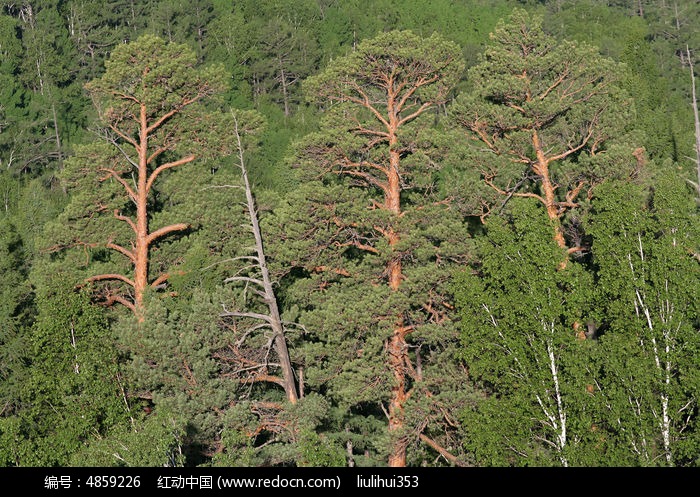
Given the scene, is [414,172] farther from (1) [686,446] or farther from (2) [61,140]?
(2) [61,140]

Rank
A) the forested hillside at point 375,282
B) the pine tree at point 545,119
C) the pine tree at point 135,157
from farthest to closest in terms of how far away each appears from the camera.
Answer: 1. the pine tree at point 135,157
2. the pine tree at point 545,119
3. the forested hillside at point 375,282

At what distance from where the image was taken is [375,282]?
1013 inches

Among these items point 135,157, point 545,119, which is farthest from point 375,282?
point 135,157

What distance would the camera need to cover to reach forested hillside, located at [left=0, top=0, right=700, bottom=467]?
20.6 metres

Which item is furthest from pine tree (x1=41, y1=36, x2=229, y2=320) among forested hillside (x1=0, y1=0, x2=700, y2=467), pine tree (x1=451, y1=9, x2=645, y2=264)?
pine tree (x1=451, y1=9, x2=645, y2=264)

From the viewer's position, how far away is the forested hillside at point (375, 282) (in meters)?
20.6

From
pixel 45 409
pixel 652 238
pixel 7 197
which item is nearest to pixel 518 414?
pixel 652 238

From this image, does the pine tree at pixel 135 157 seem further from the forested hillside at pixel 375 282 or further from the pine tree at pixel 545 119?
the pine tree at pixel 545 119

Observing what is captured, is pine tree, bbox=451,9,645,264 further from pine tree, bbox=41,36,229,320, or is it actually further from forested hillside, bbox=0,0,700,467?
pine tree, bbox=41,36,229,320

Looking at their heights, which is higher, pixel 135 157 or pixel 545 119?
pixel 545 119

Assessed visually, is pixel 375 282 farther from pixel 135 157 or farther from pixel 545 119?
pixel 135 157

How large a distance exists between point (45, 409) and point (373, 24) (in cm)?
8993

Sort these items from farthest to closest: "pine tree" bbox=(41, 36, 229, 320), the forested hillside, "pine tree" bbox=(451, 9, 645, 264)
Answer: "pine tree" bbox=(41, 36, 229, 320), "pine tree" bbox=(451, 9, 645, 264), the forested hillside

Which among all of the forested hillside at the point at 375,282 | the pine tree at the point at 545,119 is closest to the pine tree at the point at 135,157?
the forested hillside at the point at 375,282
